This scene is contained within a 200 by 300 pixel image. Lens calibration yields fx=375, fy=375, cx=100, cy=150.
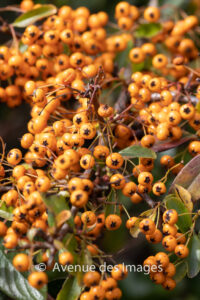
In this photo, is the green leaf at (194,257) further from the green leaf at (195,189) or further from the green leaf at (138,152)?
the green leaf at (138,152)

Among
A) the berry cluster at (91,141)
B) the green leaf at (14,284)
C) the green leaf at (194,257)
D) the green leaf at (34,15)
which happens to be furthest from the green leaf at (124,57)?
the green leaf at (14,284)

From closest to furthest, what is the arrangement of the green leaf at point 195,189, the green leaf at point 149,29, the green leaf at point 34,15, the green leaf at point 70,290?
the green leaf at point 70,290
the green leaf at point 195,189
the green leaf at point 34,15
the green leaf at point 149,29

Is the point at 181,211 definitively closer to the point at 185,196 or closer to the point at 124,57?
the point at 185,196

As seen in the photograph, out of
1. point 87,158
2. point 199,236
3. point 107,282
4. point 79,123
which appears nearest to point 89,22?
point 79,123

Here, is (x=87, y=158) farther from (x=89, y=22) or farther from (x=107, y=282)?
(x=89, y=22)

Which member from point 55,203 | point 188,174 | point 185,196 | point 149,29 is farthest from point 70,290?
point 149,29
